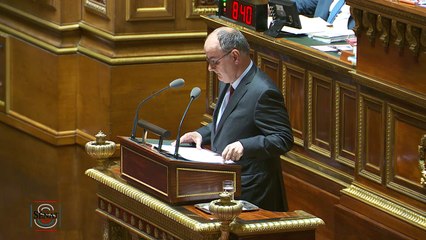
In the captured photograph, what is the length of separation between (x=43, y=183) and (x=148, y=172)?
12.9ft

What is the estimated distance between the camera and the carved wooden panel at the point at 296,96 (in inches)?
305

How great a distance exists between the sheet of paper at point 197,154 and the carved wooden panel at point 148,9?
307 centimetres

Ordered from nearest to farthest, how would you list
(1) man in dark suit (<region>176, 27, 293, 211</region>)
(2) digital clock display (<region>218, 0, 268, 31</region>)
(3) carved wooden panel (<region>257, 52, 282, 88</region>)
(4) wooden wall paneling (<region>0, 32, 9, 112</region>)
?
(1) man in dark suit (<region>176, 27, 293, 211</region>) → (3) carved wooden panel (<region>257, 52, 282, 88</region>) → (2) digital clock display (<region>218, 0, 268, 31</region>) → (4) wooden wall paneling (<region>0, 32, 9, 112</region>)

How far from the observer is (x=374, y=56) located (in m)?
6.88

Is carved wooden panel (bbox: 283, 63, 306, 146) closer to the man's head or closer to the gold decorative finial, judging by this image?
the gold decorative finial

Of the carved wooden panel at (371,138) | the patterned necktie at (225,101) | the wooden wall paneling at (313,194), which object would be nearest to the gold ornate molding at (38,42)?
the wooden wall paneling at (313,194)

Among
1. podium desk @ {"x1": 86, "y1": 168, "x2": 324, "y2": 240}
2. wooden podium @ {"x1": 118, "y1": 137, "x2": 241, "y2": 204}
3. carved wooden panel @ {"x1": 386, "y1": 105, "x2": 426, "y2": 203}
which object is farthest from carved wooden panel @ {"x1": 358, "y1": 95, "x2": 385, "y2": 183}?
wooden podium @ {"x1": 118, "y1": 137, "x2": 241, "y2": 204}

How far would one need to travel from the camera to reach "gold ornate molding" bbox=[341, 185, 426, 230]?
261 inches

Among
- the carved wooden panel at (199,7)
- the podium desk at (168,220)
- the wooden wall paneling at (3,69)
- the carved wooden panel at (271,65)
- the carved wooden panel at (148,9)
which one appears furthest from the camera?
the wooden wall paneling at (3,69)

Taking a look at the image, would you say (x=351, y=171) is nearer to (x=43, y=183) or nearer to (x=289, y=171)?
(x=289, y=171)

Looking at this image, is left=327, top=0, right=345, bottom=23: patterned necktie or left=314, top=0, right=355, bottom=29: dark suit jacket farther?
left=314, top=0, right=355, bottom=29: dark suit jacket

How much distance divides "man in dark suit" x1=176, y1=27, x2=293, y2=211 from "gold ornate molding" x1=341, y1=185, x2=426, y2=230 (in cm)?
61

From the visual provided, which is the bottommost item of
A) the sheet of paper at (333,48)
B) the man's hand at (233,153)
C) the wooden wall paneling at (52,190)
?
the wooden wall paneling at (52,190)

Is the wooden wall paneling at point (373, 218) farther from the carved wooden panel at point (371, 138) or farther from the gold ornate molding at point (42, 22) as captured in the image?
the gold ornate molding at point (42, 22)
